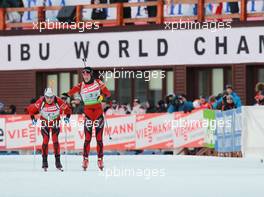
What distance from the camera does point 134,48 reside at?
37.0m

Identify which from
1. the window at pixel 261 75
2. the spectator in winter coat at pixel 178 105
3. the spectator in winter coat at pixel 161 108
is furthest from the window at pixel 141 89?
the spectator in winter coat at pixel 178 105

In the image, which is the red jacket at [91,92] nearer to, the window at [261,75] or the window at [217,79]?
the window at [261,75]

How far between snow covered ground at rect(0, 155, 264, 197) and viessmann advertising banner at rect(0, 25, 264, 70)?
10193 mm

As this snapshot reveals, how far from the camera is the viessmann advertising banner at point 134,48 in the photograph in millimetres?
35469

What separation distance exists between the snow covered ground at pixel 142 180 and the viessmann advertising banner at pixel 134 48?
10.2 meters

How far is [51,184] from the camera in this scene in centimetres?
1702

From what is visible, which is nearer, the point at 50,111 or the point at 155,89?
the point at 50,111

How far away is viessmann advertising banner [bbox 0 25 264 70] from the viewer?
3547cm

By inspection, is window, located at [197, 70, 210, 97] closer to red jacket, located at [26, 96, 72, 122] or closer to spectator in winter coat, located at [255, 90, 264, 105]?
spectator in winter coat, located at [255, 90, 264, 105]

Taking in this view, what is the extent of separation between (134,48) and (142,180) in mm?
19352

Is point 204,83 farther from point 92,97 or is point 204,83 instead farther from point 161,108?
point 92,97

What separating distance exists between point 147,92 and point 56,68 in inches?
131

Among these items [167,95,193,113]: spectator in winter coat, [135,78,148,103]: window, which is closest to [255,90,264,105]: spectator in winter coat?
[167,95,193,113]: spectator in winter coat

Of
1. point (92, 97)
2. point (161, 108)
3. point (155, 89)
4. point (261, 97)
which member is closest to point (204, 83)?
point (155, 89)
